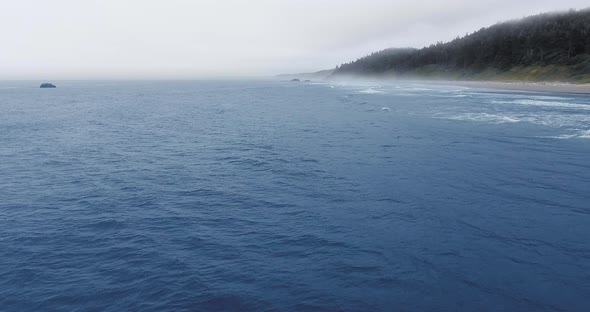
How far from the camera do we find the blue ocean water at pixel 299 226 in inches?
606

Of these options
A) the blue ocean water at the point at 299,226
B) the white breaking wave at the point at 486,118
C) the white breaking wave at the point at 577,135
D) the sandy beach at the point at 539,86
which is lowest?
the blue ocean water at the point at 299,226

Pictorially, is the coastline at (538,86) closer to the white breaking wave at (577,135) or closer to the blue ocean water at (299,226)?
the white breaking wave at (577,135)

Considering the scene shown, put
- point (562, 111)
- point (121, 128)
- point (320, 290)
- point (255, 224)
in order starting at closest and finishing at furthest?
1. point (320, 290)
2. point (255, 224)
3. point (121, 128)
4. point (562, 111)

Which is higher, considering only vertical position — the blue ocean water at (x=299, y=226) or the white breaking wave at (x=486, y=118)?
the white breaking wave at (x=486, y=118)

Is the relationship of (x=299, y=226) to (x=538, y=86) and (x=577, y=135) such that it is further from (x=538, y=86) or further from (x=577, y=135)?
(x=538, y=86)

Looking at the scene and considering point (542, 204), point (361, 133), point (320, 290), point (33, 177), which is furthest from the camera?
point (361, 133)

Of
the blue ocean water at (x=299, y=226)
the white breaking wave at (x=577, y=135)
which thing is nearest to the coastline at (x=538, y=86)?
the white breaking wave at (x=577, y=135)

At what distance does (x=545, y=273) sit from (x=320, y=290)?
9.37m

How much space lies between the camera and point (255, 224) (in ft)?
73.4

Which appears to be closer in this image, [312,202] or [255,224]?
[255,224]

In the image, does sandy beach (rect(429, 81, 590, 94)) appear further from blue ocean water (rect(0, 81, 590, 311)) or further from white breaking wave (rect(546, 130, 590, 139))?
blue ocean water (rect(0, 81, 590, 311))

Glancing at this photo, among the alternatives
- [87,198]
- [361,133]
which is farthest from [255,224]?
[361,133]

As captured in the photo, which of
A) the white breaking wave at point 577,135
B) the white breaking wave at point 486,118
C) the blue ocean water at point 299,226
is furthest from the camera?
the white breaking wave at point 486,118

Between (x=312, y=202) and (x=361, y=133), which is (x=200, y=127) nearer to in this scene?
(x=361, y=133)
